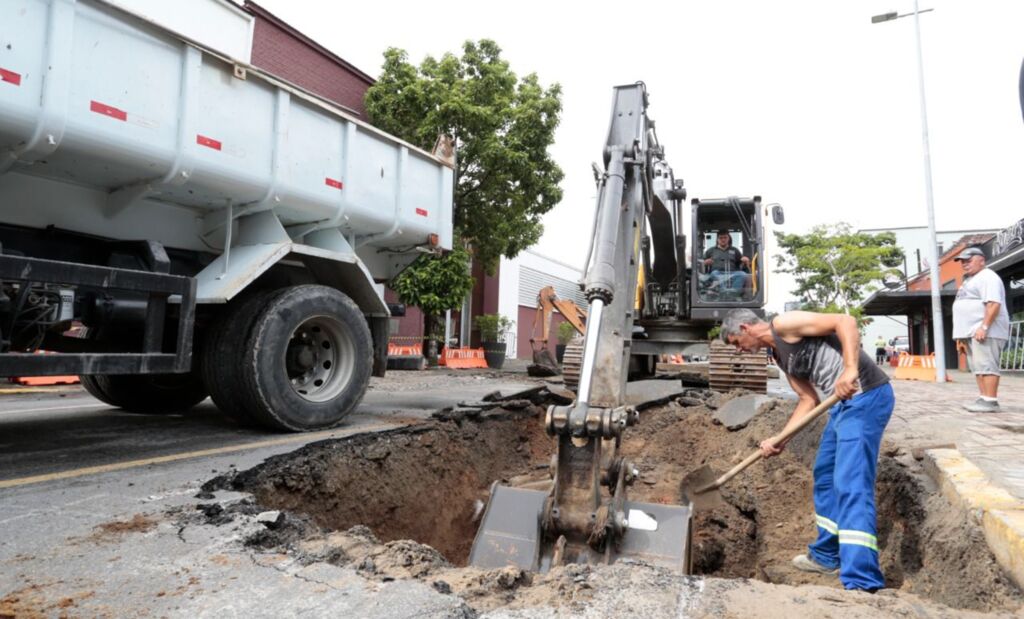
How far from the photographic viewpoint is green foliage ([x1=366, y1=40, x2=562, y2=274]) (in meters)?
14.9

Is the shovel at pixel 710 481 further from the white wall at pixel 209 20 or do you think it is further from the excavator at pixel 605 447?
the white wall at pixel 209 20

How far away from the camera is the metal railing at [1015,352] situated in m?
16.6

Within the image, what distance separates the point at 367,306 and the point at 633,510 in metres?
3.85

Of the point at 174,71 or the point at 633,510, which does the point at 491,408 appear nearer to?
the point at 633,510

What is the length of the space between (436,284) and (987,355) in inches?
472

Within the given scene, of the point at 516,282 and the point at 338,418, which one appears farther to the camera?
the point at 516,282

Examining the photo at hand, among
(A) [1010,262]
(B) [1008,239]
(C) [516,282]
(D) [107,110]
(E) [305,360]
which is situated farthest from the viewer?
(C) [516,282]

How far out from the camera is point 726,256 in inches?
344

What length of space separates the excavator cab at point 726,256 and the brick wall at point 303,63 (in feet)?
35.2

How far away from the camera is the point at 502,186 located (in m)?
15.7

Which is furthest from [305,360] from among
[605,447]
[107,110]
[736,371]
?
[736,371]

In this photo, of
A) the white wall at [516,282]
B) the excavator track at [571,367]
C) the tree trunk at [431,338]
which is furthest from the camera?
the white wall at [516,282]

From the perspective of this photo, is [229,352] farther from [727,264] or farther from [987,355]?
[987,355]

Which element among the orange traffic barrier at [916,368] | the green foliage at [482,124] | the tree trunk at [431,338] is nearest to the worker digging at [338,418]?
the green foliage at [482,124]
